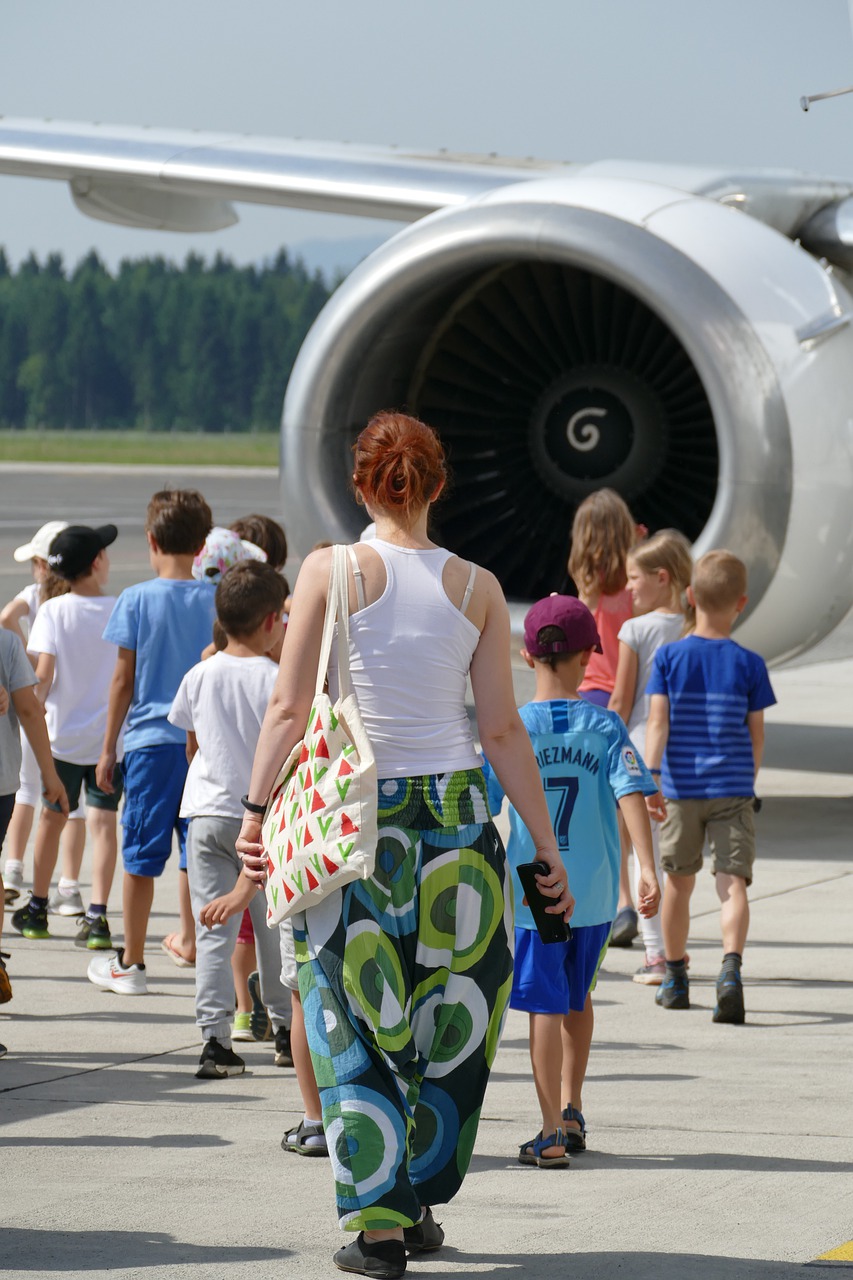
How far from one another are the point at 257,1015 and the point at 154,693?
1080mm

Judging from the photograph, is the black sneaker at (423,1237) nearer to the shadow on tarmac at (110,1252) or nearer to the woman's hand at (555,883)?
the shadow on tarmac at (110,1252)

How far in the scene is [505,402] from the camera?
9133 mm

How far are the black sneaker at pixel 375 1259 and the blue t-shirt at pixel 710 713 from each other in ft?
8.91

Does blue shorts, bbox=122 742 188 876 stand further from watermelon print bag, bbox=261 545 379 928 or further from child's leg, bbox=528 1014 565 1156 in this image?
watermelon print bag, bbox=261 545 379 928

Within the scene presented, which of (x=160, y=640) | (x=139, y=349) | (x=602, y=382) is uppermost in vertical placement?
(x=139, y=349)

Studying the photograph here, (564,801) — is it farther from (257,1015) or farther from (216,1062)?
(257,1015)

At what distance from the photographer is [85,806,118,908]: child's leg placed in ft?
21.5

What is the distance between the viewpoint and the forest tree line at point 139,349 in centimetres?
11844

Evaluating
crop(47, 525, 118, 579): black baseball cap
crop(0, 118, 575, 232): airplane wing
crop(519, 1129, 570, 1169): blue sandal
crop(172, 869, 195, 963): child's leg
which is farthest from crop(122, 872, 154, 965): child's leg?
crop(0, 118, 575, 232): airplane wing

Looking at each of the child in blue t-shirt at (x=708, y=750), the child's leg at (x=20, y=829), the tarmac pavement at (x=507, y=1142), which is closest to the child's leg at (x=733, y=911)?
the child in blue t-shirt at (x=708, y=750)

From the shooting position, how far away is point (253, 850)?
372 cm

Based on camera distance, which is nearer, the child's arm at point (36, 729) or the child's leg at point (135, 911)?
the child's arm at point (36, 729)

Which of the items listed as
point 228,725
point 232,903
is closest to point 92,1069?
point 232,903

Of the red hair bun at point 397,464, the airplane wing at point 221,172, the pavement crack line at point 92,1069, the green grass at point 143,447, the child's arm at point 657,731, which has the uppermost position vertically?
the green grass at point 143,447
